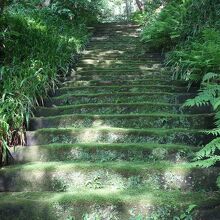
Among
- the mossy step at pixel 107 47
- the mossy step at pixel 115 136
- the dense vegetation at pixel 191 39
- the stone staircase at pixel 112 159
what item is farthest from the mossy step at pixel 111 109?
the mossy step at pixel 107 47

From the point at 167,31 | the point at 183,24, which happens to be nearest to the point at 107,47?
the point at 167,31

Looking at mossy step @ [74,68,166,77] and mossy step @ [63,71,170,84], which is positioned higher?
mossy step @ [74,68,166,77]

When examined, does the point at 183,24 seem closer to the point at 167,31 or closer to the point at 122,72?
the point at 167,31

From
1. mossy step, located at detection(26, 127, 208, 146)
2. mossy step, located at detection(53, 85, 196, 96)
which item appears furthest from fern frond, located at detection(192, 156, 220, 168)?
mossy step, located at detection(53, 85, 196, 96)

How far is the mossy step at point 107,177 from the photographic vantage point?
3.75 meters

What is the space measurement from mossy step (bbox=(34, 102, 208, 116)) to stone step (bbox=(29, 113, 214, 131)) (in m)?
0.32

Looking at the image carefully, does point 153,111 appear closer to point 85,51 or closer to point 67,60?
point 67,60

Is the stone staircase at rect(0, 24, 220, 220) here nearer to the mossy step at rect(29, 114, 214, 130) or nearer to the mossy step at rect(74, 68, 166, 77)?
the mossy step at rect(29, 114, 214, 130)

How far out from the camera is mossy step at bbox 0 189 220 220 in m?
3.33

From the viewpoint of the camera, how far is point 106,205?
341 cm

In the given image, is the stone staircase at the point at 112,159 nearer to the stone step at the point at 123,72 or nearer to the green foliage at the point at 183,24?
the stone step at the point at 123,72

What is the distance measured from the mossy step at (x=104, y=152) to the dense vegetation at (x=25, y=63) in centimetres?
32

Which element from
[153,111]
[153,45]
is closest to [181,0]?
[153,45]

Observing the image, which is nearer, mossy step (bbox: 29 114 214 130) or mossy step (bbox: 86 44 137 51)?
mossy step (bbox: 29 114 214 130)
